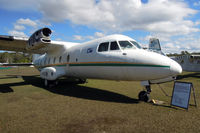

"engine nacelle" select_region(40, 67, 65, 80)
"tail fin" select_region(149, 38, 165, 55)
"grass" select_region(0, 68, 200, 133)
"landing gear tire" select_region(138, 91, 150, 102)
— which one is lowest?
"grass" select_region(0, 68, 200, 133)

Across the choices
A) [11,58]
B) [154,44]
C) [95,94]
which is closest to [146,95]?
[95,94]

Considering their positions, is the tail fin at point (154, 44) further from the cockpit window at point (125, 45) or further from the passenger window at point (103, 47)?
the cockpit window at point (125, 45)

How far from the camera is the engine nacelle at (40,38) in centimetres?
893

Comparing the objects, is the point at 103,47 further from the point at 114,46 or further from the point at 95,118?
the point at 95,118

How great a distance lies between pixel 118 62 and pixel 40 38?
A: 215 inches

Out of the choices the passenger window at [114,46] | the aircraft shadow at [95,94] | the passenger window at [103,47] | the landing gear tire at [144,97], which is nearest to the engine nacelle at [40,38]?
the aircraft shadow at [95,94]

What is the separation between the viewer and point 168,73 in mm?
5207

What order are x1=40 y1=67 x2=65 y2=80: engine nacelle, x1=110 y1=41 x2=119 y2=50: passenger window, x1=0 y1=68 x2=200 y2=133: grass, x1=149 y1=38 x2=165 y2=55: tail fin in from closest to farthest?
x1=0 y1=68 x2=200 y2=133: grass
x1=110 y1=41 x2=119 y2=50: passenger window
x1=40 y1=67 x2=65 y2=80: engine nacelle
x1=149 y1=38 x2=165 y2=55: tail fin

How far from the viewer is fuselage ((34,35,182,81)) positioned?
5.29 metres

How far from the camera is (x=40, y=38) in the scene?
8.90 m

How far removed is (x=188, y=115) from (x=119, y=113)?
6.89ft

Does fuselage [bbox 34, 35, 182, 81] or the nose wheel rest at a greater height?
fuselage [bbox 34, 35, 182, 81]

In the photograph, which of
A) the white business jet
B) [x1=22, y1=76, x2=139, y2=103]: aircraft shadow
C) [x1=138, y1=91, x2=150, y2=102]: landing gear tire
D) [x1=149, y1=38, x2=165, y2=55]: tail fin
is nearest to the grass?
[x1=138, y1=91, x2=150, y2=102]: landing gear tire

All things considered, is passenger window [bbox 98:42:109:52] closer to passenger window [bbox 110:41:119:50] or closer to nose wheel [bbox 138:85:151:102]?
passenger window [bbox 110:41:119:50]
